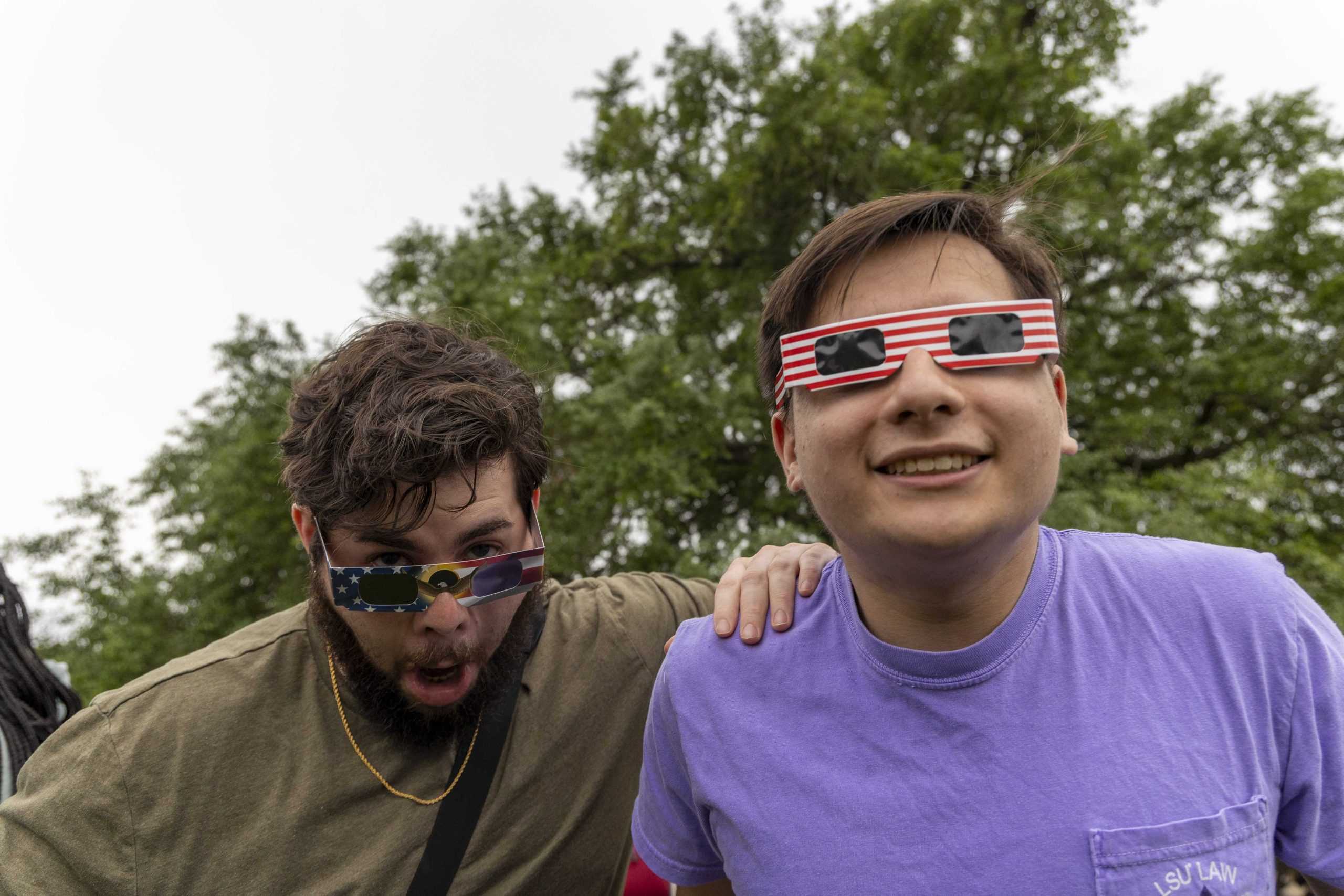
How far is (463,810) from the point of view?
2342 millimetres

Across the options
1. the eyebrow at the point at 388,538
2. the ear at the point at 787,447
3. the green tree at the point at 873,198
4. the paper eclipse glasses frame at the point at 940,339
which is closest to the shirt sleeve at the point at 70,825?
the eyebrow at the point at 388,538

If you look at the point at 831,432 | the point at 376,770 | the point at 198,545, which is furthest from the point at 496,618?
the point at 198,545

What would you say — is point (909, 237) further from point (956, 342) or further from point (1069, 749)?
point (1069, 749)

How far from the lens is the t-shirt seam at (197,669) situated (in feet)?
7.35

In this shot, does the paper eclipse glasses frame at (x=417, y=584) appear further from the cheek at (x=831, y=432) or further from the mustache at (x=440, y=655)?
the cheek at (x=831, y=432)

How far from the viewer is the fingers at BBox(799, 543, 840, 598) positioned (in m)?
1.90

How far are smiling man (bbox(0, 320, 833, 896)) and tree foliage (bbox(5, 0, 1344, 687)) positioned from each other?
661 centimetres

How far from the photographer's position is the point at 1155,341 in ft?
39.1

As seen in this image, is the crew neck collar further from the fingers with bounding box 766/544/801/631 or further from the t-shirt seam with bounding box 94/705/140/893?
the t-shirt seam with bounding box 94/705/140/893

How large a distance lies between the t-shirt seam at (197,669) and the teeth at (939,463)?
1.86 m

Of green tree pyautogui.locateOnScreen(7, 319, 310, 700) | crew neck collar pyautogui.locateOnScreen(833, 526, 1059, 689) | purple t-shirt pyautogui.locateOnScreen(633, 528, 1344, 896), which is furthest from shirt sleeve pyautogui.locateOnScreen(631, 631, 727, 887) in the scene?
green tree pyautogui.locateOnScreen(7, 319, 310, 700)

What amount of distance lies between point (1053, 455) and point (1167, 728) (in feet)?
1.49

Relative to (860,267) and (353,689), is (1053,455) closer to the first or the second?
(860,267)

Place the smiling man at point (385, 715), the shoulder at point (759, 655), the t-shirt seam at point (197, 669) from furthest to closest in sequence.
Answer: the t-shirt seam at point (197, 669), the smiling man at point (385, 715), the shoulder at point (759, 655)
